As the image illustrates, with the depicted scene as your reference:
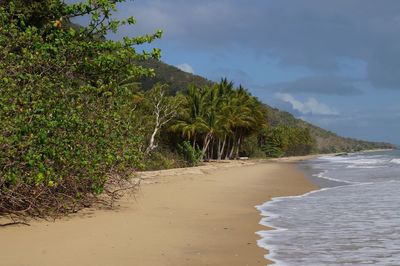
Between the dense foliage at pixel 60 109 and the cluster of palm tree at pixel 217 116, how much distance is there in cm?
2716

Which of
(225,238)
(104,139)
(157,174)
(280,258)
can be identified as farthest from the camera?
(157,174)

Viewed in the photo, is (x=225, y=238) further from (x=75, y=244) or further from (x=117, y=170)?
(x=117, y=170)

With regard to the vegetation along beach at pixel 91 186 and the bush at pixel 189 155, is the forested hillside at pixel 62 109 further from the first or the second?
the bush at pixel 189 155

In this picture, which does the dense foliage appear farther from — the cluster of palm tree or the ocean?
the cluster of palm tree

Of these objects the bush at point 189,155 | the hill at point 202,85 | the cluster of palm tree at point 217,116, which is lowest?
the bush at point 189,155

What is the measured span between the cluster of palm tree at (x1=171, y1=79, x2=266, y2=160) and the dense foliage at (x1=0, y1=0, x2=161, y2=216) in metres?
27.2

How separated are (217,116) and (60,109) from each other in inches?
1326

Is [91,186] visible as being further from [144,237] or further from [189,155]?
[189,155]

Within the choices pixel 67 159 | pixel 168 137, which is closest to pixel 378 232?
pixel 67 159

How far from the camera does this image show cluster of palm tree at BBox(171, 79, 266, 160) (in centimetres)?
3953

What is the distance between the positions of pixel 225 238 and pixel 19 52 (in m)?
5.44

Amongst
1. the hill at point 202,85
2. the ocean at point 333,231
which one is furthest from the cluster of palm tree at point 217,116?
the ocean at point 333,231

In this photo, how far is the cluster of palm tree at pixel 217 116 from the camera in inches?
1556

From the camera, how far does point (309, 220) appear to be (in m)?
9.79
